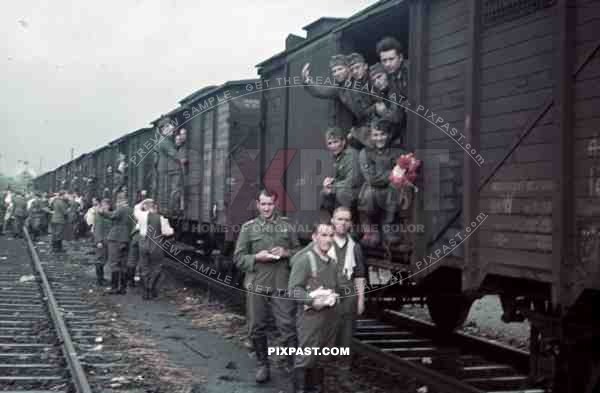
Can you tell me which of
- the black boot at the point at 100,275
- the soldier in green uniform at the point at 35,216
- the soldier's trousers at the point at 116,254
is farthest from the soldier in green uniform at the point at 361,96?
the soldier in green uniform at the point at 35,216

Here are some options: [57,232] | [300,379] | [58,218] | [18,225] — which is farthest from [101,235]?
[18,225]

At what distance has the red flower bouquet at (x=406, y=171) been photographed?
6.25 m

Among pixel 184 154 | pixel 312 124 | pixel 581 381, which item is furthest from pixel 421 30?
pixel 184 154

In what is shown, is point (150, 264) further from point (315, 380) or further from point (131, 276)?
point (315, 380)

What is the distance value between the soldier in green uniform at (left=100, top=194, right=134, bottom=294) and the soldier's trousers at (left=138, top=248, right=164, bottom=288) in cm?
69

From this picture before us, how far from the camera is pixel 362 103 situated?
7.29m

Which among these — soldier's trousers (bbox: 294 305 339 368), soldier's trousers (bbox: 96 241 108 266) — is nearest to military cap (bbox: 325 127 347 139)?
soldier's trousers (bbox: 294 305 339 368)

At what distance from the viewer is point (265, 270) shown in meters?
6.54

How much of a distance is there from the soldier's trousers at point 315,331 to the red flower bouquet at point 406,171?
1.39m

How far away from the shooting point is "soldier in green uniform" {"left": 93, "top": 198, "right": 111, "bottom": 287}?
13.6 m

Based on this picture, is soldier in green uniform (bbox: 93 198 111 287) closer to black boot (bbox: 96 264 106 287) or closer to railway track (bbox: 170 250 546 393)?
black boot (bbox: 96 264 106 287)

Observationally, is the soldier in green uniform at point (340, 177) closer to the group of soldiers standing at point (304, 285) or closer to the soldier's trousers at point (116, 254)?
the group of soldiers standing at point (304, 285)

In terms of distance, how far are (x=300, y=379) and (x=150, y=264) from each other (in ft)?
23.5

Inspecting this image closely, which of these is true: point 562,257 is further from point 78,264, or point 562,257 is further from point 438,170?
point 78,264
